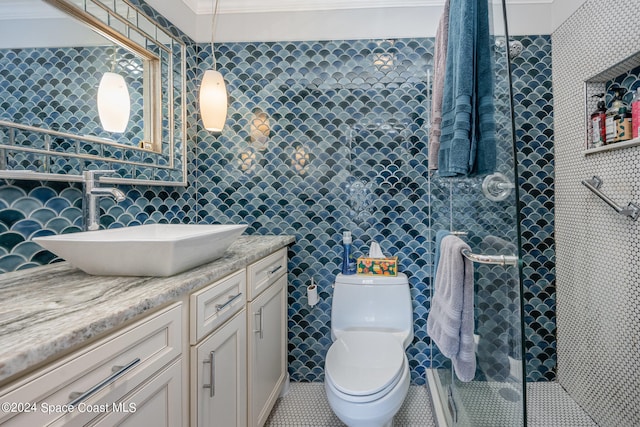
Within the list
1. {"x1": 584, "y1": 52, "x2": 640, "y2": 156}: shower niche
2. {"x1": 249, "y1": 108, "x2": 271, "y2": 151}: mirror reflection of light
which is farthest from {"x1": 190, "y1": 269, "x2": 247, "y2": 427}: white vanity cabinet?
{"x1": 584, "y1": 52, "x2": 640, "y2": 156}: shower niche

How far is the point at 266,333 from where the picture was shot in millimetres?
1594

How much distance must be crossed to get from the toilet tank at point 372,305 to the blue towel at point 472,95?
901mm

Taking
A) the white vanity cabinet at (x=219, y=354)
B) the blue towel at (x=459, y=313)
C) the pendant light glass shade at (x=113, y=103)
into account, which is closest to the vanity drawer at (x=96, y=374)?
the white vanity cabinet at (x=219, y=354)

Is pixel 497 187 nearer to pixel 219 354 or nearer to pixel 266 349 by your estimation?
pixel 219 354

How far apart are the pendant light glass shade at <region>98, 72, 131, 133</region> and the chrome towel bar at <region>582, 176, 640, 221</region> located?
231 cm

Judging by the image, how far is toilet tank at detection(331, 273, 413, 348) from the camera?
186 cm

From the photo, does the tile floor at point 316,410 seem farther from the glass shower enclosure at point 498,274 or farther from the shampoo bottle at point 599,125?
the shampoo bottle at point 599,125

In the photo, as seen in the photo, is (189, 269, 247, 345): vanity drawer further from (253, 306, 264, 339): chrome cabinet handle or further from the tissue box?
the tissue box

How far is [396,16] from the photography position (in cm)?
205

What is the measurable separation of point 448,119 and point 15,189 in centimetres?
158

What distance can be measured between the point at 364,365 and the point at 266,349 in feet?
1.63

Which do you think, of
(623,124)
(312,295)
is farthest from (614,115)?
(312,295)

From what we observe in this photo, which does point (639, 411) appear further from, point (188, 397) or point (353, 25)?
point (353, 25)

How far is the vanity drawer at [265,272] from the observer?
1.38 m
